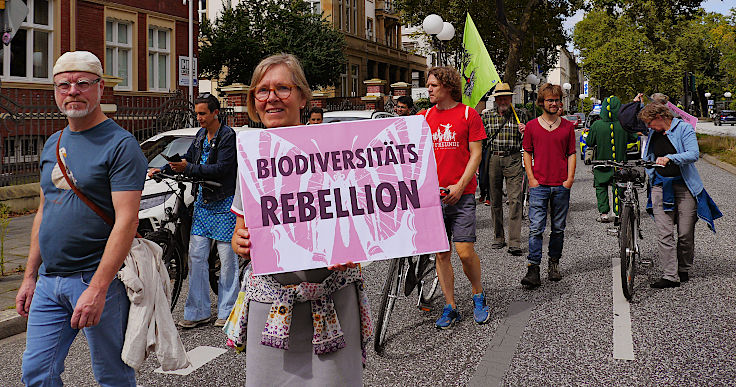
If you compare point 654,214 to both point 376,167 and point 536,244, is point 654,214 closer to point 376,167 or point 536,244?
point 536,244

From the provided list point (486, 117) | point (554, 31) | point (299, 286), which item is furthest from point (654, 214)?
point (554, 31)

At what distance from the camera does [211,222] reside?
219 inches

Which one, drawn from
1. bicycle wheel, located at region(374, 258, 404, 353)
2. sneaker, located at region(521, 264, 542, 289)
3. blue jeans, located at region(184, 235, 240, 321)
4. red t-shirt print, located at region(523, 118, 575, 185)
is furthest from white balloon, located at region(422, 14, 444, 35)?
bicycle wheel, located at region(374, 258, 404, 353)

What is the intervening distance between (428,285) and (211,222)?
6.41ft

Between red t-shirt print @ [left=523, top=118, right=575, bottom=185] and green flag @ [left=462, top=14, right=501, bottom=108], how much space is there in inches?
96.9

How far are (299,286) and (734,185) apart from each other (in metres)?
16.6

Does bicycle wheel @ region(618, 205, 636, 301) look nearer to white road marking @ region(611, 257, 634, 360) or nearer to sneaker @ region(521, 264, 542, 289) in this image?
white road marking @ region(611, 257, 634, 360)

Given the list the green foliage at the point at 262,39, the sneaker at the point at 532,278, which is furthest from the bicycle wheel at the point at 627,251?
the green foliage at the point at 262,39

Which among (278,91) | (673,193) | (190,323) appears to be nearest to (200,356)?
(190,323)

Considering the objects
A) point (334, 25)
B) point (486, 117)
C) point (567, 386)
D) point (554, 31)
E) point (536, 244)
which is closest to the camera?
point (567, 386)

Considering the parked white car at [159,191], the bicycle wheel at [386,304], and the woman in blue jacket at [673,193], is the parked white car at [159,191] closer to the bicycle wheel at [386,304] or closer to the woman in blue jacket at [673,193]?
the bicycle wheel at [386,304]

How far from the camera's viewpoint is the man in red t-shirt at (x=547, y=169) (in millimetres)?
6867

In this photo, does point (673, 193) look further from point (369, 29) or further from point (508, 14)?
point (369, 29)

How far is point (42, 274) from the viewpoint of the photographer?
305 cm
